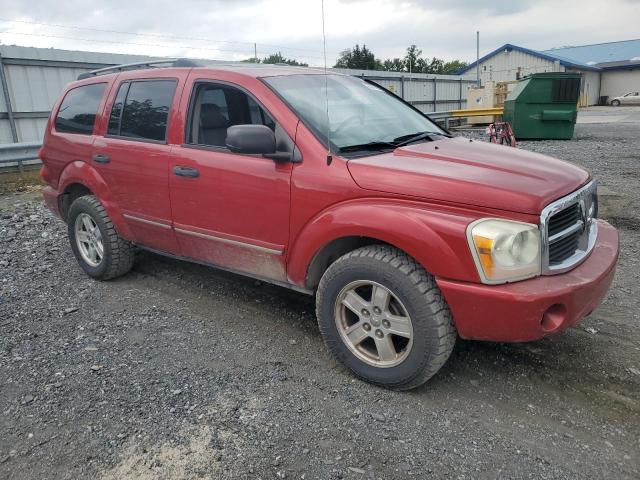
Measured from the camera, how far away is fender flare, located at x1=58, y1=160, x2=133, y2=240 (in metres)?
4.70

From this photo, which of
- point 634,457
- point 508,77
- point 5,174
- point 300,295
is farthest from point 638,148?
point 508,77

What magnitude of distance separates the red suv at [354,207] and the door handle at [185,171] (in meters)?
0.01

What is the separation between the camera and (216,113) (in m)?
4.01

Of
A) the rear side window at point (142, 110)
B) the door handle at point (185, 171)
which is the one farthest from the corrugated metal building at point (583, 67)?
the door handle at point (185, 171)

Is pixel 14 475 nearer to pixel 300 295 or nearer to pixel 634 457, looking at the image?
pixel 300 295

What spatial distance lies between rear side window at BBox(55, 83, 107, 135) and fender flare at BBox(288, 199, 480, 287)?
2745 millimetres

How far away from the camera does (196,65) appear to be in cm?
416

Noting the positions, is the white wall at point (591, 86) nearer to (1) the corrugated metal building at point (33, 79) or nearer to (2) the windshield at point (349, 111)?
(1) the corrugated metal building at point (33, 79)

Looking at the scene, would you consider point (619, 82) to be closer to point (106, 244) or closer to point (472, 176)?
point (106, 244)

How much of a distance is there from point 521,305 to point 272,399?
1.46 m

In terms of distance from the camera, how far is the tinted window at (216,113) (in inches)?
152

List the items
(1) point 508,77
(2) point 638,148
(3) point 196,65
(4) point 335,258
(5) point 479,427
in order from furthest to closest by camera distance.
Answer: (1) point 508,77
(2) point 638,148
(3) point 196,65
(4) point 335,258
(5) point 479,427

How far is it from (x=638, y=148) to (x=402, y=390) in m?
12.9

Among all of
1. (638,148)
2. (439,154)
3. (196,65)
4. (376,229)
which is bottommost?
(638,148)
